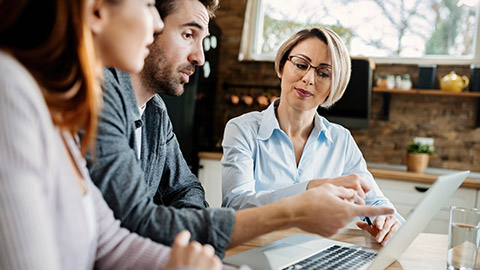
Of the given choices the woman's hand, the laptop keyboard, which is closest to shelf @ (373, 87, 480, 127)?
the laptop keyboard

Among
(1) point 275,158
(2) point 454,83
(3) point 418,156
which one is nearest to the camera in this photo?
(1) point 275,158

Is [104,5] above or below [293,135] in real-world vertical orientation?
above

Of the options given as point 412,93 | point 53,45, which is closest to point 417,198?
point 412,93

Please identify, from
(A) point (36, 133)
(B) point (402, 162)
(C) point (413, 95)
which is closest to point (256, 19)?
(C) point (413, 95)

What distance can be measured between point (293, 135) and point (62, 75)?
1.44 meters

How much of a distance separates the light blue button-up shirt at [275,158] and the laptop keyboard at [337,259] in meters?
0.49

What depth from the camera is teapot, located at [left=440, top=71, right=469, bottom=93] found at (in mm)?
3426

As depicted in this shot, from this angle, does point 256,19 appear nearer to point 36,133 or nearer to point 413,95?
point 413,95

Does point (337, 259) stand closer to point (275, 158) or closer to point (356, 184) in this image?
point (356, 184)

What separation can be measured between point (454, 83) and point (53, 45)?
3462 millimetres

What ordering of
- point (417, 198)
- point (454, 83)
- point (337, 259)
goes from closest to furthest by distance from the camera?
point (337, 259) < point (417, 198) < point (454, 83)

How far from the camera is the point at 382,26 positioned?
3914 millimetres

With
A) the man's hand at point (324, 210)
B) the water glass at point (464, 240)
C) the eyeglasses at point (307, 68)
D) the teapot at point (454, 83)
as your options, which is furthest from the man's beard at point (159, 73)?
the teapot at point (454, 83)

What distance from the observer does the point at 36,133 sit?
1.76 feet
